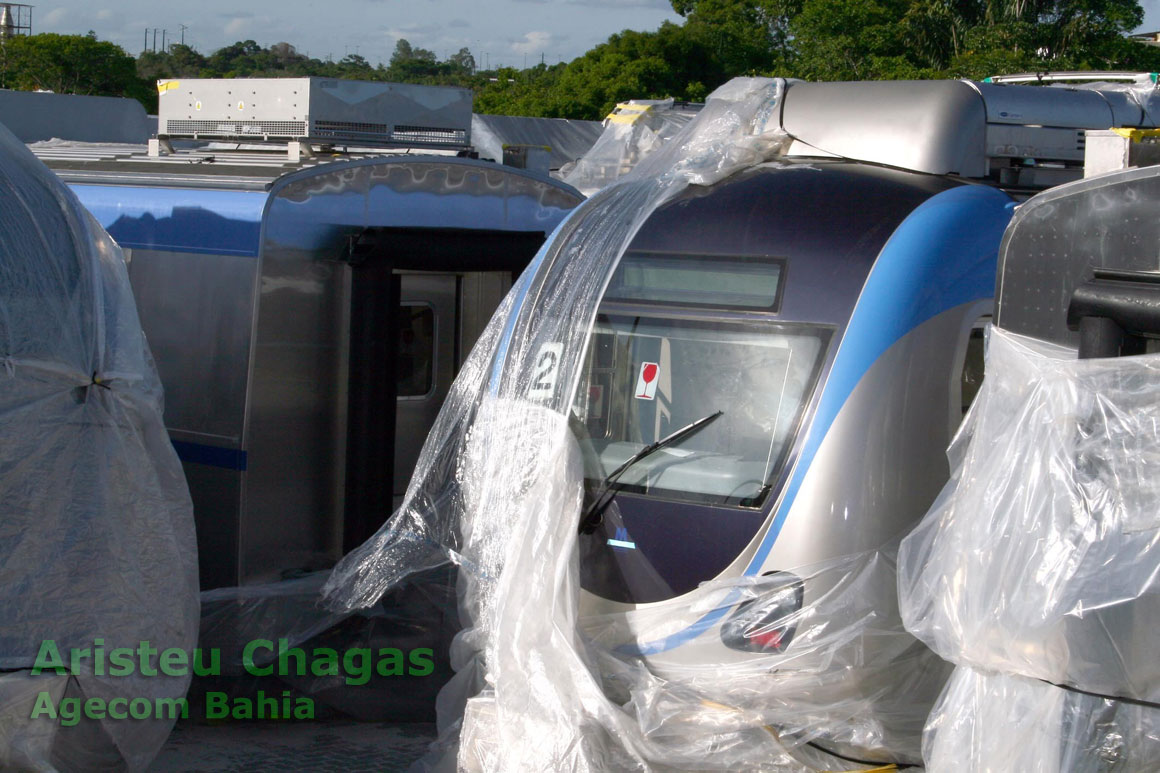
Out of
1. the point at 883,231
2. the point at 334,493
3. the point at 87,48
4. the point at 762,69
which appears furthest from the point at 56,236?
the point at 87,48

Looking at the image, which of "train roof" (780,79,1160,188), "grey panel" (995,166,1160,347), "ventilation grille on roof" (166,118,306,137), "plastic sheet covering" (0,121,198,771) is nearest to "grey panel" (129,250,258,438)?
"plastic sheet covering" (0,121,198,771)

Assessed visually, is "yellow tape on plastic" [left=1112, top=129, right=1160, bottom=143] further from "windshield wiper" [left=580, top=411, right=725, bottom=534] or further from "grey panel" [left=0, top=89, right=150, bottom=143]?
"grey panel" [left=0, top=89, right=150, bottom=143]

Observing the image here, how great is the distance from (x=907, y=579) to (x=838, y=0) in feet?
83.2

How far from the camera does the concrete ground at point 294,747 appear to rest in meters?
5.62

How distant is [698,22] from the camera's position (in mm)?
38156

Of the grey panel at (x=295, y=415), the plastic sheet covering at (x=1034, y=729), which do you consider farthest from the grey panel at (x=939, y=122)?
the grey panel at (x=295, y=415)

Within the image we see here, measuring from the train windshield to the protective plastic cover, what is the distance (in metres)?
1.01

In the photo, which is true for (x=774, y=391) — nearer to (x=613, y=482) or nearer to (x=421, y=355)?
(x=613, y=482)

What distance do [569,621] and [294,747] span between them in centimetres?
225

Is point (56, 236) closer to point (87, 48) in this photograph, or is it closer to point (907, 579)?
point (907, 579)

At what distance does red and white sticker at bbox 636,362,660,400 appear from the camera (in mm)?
4707

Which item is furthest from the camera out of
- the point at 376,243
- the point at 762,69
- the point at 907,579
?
the point at 762,69

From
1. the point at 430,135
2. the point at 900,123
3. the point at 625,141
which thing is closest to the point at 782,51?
the point at 625,141

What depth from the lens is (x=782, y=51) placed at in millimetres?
36344
